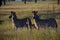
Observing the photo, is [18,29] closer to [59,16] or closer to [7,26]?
[7,26]

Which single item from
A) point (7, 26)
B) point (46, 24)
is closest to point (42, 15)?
point (46, 24)

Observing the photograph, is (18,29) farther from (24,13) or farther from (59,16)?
(59,16)

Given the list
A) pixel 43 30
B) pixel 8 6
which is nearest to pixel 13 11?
pixel 8 6

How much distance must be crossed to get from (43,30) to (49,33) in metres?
0.08

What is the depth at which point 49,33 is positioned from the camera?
4.73 meters

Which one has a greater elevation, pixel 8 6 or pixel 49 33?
pixel 8 6

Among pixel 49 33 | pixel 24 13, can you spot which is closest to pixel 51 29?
pixel 49 33

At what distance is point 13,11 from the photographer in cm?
476

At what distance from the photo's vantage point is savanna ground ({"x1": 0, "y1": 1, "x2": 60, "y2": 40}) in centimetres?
473

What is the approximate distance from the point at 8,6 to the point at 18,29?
0.95ft

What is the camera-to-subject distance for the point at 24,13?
4.77 meters

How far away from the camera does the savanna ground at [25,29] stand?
15.5 ft

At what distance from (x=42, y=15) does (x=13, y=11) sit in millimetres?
334

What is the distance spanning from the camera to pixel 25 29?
15.6 ft
